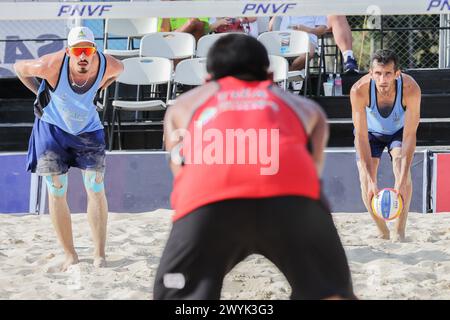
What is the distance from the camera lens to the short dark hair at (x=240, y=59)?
10.2ft

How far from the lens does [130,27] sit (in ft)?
34.0

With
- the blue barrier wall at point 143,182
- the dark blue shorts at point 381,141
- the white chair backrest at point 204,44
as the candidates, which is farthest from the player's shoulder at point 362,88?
the white chair backrest at point 204,44

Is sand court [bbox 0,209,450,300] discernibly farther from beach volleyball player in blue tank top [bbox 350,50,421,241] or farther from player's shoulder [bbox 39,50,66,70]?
player's shoulder [bbox 39,50,66,70]

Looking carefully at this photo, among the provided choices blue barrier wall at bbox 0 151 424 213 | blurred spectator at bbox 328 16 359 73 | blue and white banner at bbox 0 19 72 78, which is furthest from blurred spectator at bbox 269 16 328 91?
blue and white banner at bbox 0 19 72 78

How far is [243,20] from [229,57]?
23.5 feet

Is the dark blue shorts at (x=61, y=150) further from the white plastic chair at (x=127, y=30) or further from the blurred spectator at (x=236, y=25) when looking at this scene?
the blurred spectator at (x=236, y=25)

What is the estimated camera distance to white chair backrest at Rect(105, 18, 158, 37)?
1023 cm

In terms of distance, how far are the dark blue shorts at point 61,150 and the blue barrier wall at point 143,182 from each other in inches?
97.7

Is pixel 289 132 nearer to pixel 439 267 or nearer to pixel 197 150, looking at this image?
pixel 197 150

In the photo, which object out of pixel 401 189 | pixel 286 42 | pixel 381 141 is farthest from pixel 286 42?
pixel 401 189

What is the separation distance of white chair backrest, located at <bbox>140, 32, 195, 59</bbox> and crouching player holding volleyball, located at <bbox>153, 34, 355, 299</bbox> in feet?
22.6

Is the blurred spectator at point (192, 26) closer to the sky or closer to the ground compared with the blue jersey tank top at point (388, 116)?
closer to the sky

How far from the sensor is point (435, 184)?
8.73 meters

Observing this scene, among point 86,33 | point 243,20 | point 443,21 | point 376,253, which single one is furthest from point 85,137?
point 443,21
